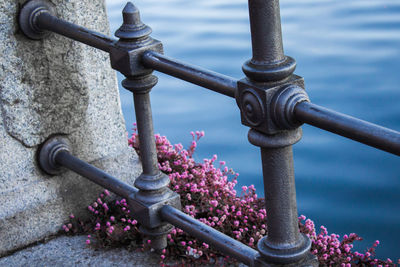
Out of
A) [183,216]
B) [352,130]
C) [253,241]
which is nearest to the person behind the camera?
[352,130]

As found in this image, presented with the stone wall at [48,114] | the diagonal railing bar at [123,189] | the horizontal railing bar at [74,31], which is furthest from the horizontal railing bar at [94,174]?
the horizontal railing bar at [74,31]

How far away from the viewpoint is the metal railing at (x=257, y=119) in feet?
5.08

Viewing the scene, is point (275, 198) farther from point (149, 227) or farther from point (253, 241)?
point (253, 241)

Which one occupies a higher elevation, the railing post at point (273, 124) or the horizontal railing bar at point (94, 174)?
the railing post at point (273, 124)

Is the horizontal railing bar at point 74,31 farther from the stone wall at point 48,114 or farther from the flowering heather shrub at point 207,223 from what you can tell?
the flowering heather shrub at point 207,223

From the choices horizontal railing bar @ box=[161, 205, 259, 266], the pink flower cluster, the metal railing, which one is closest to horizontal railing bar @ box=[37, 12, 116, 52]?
the metal railing

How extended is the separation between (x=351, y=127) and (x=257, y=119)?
26cm

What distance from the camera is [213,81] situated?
1.83 metres

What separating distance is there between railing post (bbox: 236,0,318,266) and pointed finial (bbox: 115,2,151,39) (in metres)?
0.63

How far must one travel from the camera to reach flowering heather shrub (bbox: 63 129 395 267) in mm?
2684

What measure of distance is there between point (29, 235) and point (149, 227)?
63cm

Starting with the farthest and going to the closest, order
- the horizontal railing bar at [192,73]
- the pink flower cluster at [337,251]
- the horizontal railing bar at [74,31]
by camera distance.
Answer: the pink flower cluster at [337,251], the horizontal railing bar at [74,31], the horizontal railing bar at [192,73]

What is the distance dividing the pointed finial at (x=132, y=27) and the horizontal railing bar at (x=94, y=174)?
66cm

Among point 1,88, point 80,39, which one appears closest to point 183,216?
point 80,39
